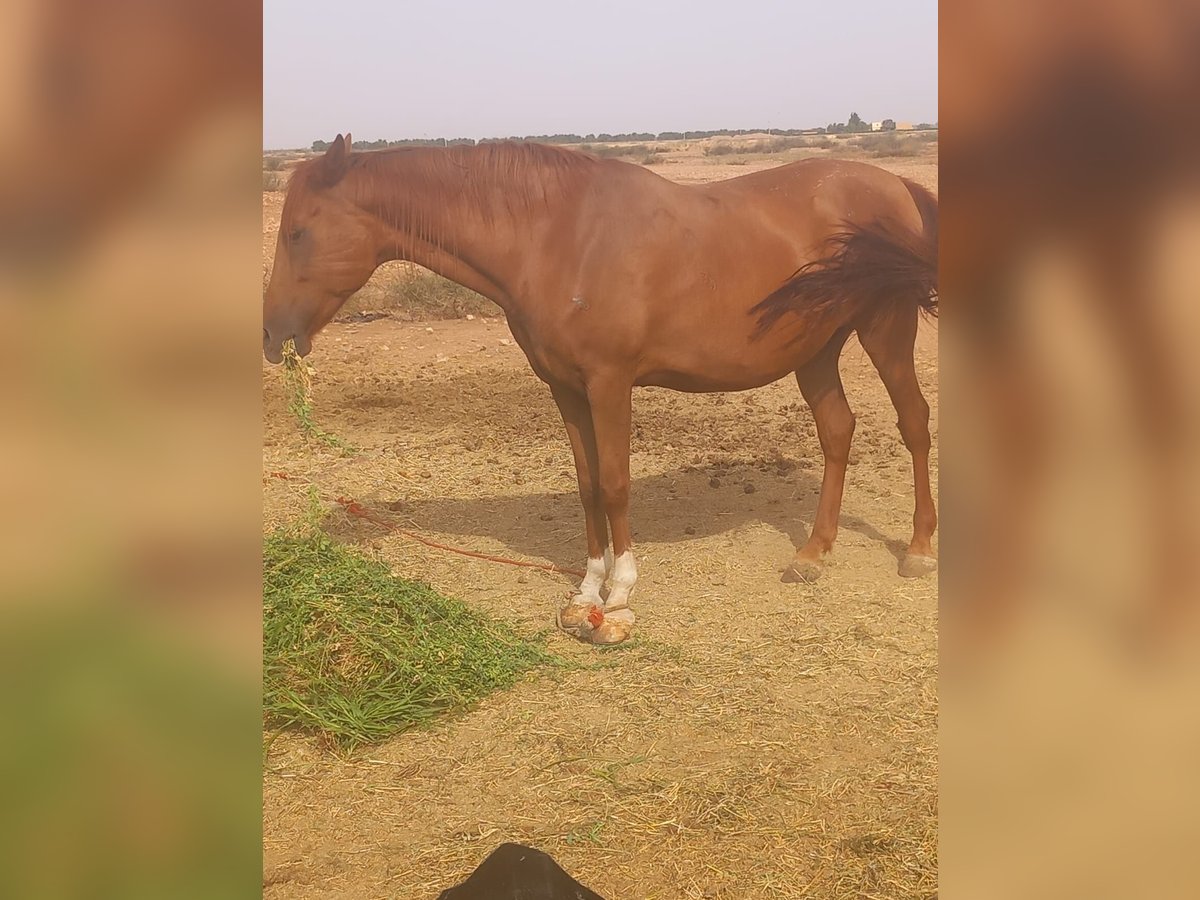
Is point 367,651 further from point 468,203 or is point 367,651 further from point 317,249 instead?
point 468,203

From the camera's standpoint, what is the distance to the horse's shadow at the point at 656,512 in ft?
19.0

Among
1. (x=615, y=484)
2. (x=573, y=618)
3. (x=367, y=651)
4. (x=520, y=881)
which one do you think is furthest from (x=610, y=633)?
(x=520, y=881)

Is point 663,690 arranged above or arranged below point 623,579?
below

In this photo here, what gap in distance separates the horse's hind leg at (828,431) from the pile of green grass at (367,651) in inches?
59.4

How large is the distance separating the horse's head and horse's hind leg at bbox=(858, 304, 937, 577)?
7.48 feet

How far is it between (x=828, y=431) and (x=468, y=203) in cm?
205

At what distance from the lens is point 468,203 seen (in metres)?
4.50

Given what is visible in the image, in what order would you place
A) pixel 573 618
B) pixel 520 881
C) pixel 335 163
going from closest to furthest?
1. pixel 520 881
2. pixel 335 163
3. pixel 573 618
